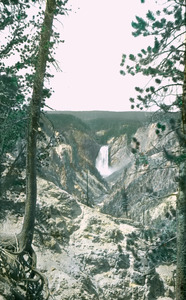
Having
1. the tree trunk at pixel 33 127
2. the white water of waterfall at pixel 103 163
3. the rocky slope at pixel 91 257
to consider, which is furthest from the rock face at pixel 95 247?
the white water of waterfall at pixel 103 163

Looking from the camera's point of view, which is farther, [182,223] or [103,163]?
[103,163]

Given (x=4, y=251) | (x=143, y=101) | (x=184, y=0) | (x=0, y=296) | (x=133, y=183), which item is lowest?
(x=133, y=183)

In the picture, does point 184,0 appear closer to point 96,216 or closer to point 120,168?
point 96,216

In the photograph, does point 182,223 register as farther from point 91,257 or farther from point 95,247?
point 95,247

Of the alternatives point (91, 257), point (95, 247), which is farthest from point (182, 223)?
point (95, 247)

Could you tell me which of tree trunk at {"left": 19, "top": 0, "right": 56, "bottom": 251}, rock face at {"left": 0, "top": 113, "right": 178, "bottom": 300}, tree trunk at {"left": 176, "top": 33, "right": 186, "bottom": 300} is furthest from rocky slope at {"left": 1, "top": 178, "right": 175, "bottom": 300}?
tree trunk at {"left": 176, "top": 33, "right": 186, "bottom": 300}

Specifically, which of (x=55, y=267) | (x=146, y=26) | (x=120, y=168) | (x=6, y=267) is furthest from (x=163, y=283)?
(x=120, y=168)
